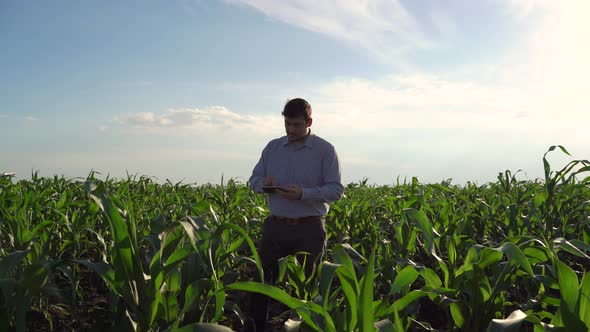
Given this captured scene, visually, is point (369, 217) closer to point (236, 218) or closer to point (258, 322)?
point (236, 218)

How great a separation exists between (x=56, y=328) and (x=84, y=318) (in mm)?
187

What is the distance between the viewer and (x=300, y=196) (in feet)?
10.3

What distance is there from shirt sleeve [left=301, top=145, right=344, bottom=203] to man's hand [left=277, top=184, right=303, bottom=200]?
0.14 feet

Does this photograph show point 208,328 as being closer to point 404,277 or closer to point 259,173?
point 404,277

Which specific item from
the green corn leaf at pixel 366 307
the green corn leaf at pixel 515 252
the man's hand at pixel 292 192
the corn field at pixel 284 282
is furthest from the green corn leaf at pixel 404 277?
the man's hand at pixel 292 192

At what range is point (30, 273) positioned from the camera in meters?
1.72

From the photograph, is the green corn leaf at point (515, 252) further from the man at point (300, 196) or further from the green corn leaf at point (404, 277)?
the man at point (300, 196)

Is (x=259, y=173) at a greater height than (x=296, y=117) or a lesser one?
lesser

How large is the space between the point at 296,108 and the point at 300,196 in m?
0.64

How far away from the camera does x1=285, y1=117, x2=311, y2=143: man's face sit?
322cm

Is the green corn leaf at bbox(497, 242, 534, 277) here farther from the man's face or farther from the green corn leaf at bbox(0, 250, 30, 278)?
the green corn leaf at bbox(0, 250, 30, 278)

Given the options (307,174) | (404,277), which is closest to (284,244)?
(307,174)

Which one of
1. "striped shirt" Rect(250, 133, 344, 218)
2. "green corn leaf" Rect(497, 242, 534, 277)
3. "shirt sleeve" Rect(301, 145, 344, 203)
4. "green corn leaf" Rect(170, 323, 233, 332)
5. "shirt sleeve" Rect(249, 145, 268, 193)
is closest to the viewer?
"green corn leaf" Rect(170, 323, 233, 332)

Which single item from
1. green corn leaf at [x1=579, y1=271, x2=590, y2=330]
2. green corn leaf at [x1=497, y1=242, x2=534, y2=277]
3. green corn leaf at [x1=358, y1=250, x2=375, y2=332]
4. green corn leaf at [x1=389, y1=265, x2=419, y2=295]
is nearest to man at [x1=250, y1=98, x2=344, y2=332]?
green corn leaf at [x1=389, y1=265, x2=419, y2=295]
